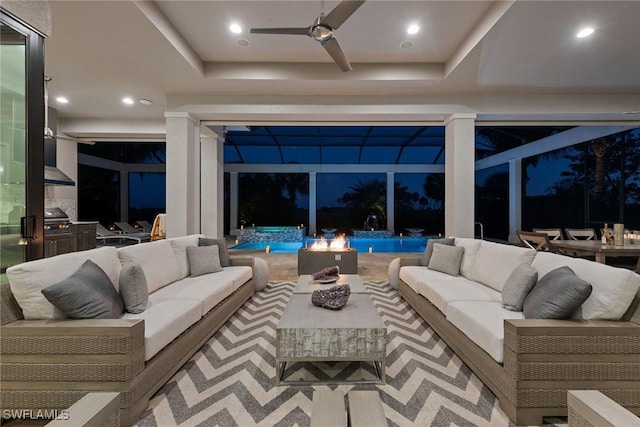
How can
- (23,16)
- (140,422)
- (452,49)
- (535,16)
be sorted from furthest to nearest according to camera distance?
1. (452,49)
2. (535,16)
3. (23,16)
4. (140,422)

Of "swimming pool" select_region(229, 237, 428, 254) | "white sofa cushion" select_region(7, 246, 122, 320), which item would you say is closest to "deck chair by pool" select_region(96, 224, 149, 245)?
"swimming pool" select_region(229, 237, 428, 254)

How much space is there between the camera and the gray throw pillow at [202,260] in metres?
3.49

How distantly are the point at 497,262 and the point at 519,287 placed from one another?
2.52ft

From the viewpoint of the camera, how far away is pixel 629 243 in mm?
4238

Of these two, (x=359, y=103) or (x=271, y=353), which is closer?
(x=271, y=353)

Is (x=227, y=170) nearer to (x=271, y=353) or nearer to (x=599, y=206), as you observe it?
(x=271, y=353)

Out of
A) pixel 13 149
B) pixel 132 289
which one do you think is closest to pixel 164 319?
pixel 132 289

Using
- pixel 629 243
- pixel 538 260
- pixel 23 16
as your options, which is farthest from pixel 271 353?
pixel 629 243

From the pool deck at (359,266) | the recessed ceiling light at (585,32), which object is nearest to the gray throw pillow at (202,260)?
the pool deck at (359,266)

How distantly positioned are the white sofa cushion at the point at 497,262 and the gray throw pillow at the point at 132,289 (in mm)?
3191

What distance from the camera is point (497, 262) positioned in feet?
9.89

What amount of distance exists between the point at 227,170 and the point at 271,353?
1063cm

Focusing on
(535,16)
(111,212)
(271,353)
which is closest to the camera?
(271,353)

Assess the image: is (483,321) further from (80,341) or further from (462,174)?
(462,174)
